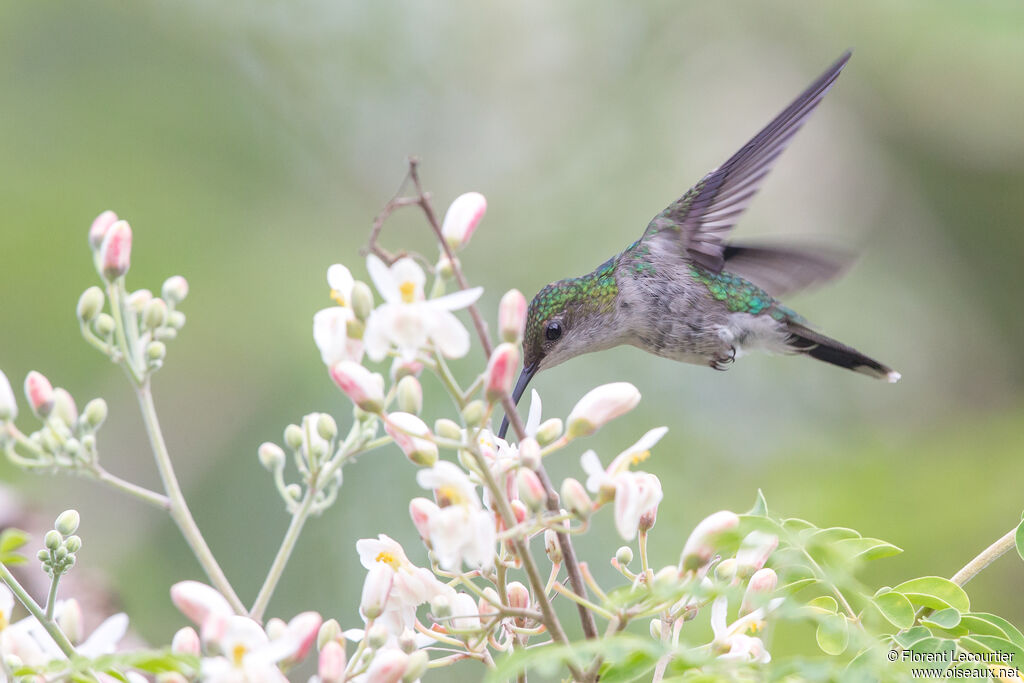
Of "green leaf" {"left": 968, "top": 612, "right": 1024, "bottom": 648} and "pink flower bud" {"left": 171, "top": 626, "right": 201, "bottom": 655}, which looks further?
"green leaf" {"left": 968, "top": 612, "right": 1024, "bottom": 648}

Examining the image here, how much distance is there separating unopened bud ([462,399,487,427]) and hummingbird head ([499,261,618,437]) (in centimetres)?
124

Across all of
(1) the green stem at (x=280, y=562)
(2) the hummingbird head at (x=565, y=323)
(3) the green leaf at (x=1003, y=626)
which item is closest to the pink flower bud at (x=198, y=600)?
(1) the green stem at (x=280, y=562)

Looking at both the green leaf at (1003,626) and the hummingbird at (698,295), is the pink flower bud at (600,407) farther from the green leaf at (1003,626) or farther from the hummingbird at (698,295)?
the hummingbird at (698,295)

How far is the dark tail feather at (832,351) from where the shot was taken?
2.66 metres

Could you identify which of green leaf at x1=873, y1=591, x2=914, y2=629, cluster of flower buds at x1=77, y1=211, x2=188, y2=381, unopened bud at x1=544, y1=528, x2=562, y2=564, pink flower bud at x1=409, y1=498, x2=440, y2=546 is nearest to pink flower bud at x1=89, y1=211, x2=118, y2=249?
cluster of flower buds at x1=77, y1=211, x2=188, y2=381

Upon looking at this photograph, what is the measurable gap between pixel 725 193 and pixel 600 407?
1401 millimetres

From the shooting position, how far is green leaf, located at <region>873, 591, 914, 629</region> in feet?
3.76

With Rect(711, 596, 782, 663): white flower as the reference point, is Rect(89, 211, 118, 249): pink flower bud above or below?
above

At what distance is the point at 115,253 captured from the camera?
1.20 meters

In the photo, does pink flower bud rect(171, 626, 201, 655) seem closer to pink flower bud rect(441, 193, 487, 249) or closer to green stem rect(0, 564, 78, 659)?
green stem rect(0, 564, 78, 659)

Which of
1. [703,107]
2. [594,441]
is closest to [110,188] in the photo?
[594,441]

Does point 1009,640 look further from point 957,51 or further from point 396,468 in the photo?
point 957,51

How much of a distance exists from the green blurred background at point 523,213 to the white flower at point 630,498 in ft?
7.13

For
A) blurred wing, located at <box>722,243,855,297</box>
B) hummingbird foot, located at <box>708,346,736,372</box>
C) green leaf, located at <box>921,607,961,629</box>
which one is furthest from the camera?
hummingbird foot, located at <box>708,346,736,372</box>
